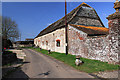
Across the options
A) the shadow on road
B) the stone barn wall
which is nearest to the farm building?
the stone barn wall

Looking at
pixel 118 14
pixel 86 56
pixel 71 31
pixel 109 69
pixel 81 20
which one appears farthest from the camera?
pixel 81 20

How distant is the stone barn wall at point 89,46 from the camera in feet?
25.4

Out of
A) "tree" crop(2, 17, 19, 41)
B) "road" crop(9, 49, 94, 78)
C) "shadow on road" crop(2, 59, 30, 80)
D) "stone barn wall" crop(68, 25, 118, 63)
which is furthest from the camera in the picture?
"tree" crop(2, 17, 19, 41)

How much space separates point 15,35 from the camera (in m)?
27.6

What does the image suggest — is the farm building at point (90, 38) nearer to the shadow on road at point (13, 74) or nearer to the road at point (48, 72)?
the road at point (48, 72)

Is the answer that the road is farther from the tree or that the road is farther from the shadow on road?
the tree

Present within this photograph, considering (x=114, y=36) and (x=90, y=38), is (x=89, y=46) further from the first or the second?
(x=114, y=36)

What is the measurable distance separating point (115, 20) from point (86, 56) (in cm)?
478

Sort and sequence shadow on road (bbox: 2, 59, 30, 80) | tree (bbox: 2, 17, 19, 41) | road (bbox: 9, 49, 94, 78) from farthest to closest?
tree (bbox: 2, 17, 19, 41) → road (bbox: 9, 49, 94, 78) → shadow on road (bbox: 2, 59, 30, 80)

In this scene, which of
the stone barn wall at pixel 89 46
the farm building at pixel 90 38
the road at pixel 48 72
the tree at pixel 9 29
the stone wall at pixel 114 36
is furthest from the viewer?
the tree at pixel 9 29

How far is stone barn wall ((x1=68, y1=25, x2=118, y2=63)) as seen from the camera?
7.74 m

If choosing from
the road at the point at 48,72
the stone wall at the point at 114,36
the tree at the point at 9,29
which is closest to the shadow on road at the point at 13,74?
the road at the point at 48,72

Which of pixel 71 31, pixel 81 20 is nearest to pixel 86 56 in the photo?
pixel 71 31

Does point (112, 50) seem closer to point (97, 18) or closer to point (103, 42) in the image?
point (103, 42)
